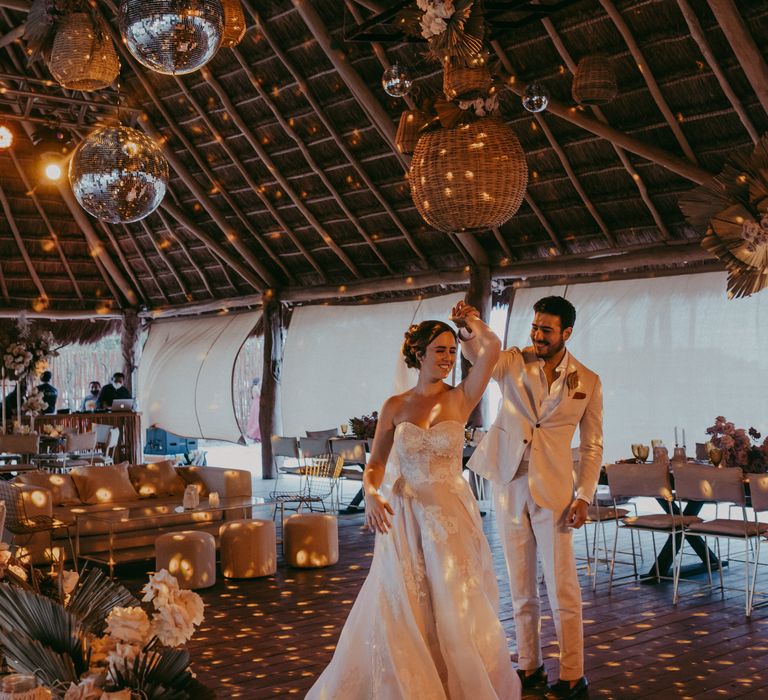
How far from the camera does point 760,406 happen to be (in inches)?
359

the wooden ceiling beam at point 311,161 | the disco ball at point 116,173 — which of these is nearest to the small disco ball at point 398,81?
the disco ball at point 116,173

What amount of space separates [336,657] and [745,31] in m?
5.80

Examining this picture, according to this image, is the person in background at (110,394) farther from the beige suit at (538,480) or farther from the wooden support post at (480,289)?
the beige suit at (538,480)

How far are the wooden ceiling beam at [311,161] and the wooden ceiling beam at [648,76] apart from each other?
177 inches

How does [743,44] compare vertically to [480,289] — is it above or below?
above

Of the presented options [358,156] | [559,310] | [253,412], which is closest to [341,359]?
[358,156]

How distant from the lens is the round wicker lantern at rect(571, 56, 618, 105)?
22.5 ft

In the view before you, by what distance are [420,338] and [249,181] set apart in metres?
9.24

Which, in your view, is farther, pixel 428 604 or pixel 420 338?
pixel 420 338

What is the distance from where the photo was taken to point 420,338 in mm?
3879

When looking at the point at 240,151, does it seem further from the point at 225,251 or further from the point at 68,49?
the point at 68,49

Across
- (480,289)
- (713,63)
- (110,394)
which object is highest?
(713,63)

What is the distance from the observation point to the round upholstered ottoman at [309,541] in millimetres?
7379

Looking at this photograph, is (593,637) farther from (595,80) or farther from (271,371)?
(271,371)
